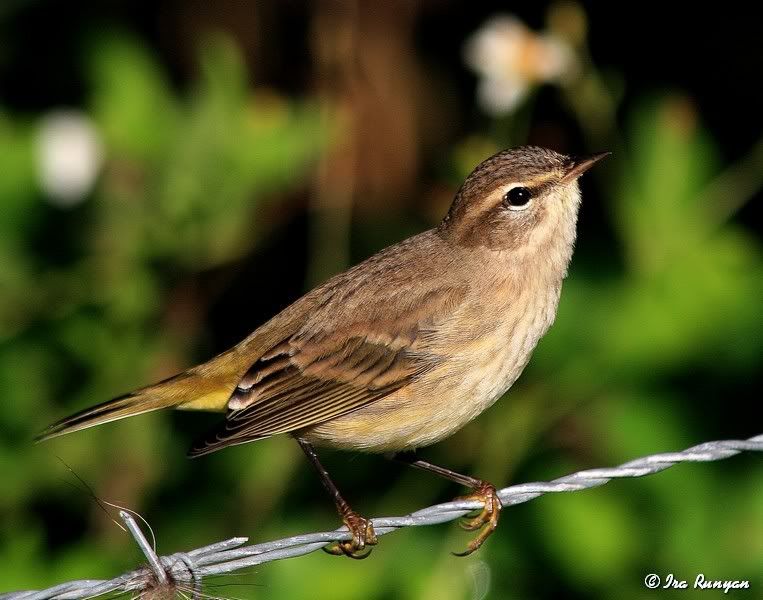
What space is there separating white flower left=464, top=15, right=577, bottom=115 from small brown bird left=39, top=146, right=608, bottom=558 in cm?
98

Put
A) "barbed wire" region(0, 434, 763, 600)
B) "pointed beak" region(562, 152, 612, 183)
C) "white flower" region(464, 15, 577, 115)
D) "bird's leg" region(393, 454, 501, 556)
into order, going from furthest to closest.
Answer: "white flower" region(464, 15, 577, 115), "pointed beak" region(562, 152, 612, 183), "bird's leg" region(393, 454, 501, 556), "barbed wire" region(0, 434, 763, 600)

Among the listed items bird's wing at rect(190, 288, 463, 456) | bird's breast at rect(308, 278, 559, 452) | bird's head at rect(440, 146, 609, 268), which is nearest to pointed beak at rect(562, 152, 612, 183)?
bird's head at rect(440, 146, 609, 268)

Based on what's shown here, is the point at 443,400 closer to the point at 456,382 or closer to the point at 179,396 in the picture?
the point at 456,382

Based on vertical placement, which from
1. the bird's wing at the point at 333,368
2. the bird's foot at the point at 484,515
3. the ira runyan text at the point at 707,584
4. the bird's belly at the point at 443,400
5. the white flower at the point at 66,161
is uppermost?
the white flower at the point at 66,161

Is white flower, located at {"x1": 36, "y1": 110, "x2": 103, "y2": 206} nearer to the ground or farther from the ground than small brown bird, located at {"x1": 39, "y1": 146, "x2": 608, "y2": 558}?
farther from the ground

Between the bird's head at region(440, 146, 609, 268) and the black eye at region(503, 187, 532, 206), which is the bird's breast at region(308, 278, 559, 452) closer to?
the bird's head at region(440, 146, 609, 268)

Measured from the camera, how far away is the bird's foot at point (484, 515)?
13.6 feet

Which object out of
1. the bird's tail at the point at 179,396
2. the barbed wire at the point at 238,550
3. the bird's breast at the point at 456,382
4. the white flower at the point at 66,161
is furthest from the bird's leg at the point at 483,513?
the white flower at the point at 66,161

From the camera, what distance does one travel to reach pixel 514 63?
5359mm

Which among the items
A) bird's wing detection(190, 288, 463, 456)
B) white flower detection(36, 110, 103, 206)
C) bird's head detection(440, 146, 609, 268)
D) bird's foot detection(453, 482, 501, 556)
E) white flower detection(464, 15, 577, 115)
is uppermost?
white flower detection(36, 110, 103, 206)

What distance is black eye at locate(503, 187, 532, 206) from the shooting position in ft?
14.3

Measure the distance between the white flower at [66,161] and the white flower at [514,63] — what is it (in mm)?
1809

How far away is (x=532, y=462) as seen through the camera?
5102 millimetres

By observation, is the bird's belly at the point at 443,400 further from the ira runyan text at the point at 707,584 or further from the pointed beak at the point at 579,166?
the ira runyan text at the point at 707,584
